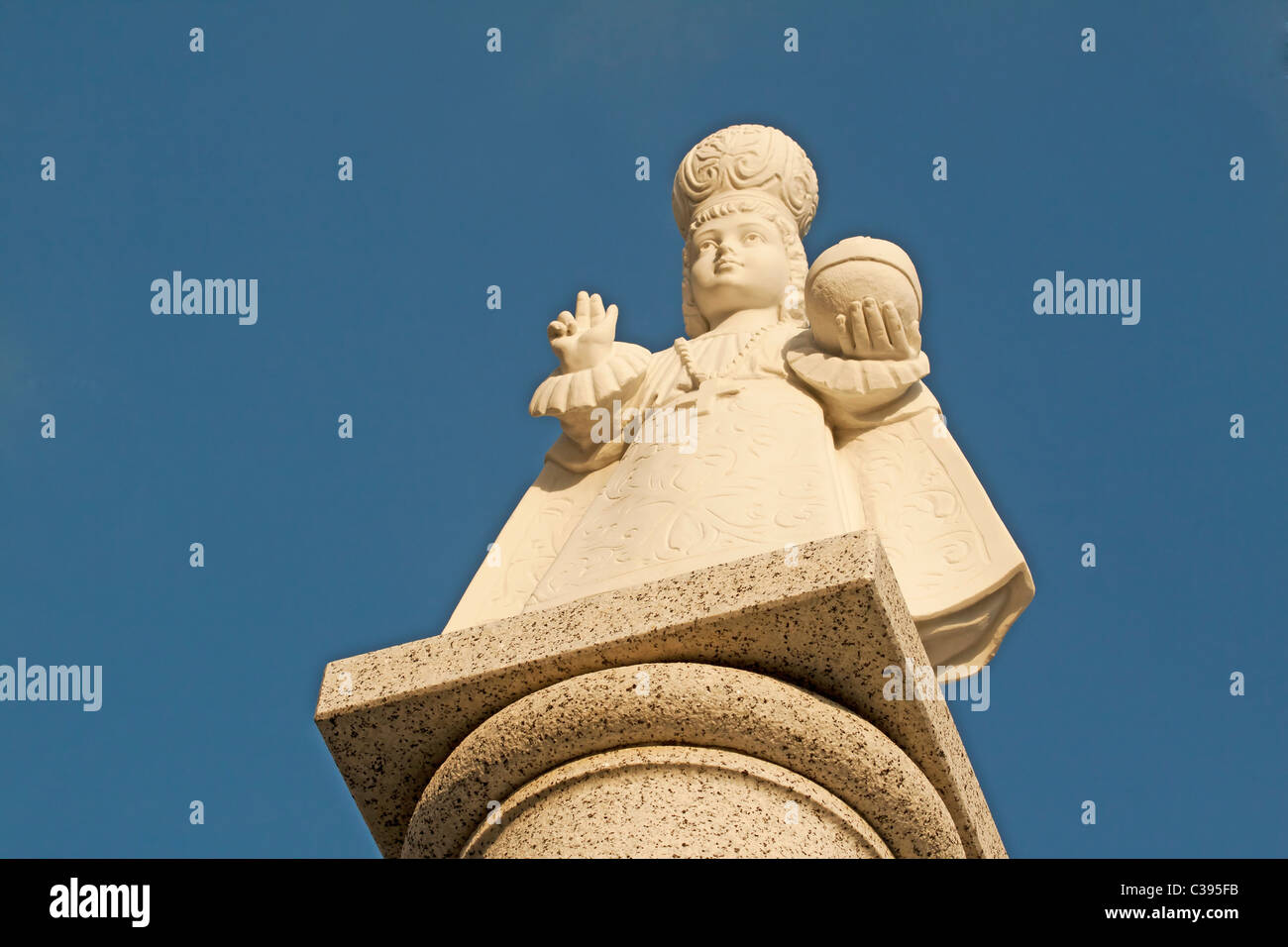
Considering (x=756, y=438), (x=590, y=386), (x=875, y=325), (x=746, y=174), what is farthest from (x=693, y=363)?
(x=746, y=174)

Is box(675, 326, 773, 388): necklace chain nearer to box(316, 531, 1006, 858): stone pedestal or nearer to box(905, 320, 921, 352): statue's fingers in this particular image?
box(905, 320, 921, 352): statue's fingers

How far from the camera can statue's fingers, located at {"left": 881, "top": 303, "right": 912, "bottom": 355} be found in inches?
238

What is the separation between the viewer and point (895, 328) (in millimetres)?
6102

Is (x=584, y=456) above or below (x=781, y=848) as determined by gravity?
above

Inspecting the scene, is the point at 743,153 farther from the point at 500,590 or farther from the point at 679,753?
the point at 679,753

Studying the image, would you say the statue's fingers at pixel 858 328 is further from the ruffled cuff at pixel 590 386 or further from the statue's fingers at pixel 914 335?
the ruffled cuff at pixel 590 386

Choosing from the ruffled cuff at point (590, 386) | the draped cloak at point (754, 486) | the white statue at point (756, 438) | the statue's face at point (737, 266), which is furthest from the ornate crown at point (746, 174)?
the ruffled cuff at point (590, 386)

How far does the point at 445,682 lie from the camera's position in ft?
15.0

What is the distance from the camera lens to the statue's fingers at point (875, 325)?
19.8ft

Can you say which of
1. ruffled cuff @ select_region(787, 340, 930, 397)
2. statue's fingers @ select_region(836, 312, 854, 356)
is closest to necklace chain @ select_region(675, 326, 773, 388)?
ruffled cuff @ select_region(787, 340, 930, 397)

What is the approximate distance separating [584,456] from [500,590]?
86cm

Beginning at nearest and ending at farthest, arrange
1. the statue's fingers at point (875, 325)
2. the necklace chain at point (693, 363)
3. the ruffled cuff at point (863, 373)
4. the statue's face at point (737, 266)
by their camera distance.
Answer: the statue's fingers at point (875, 325) → the ruffled cuff at point (863, 373) → the necklace chain at point (693, 363) → the statue's face at point (737, 266)
